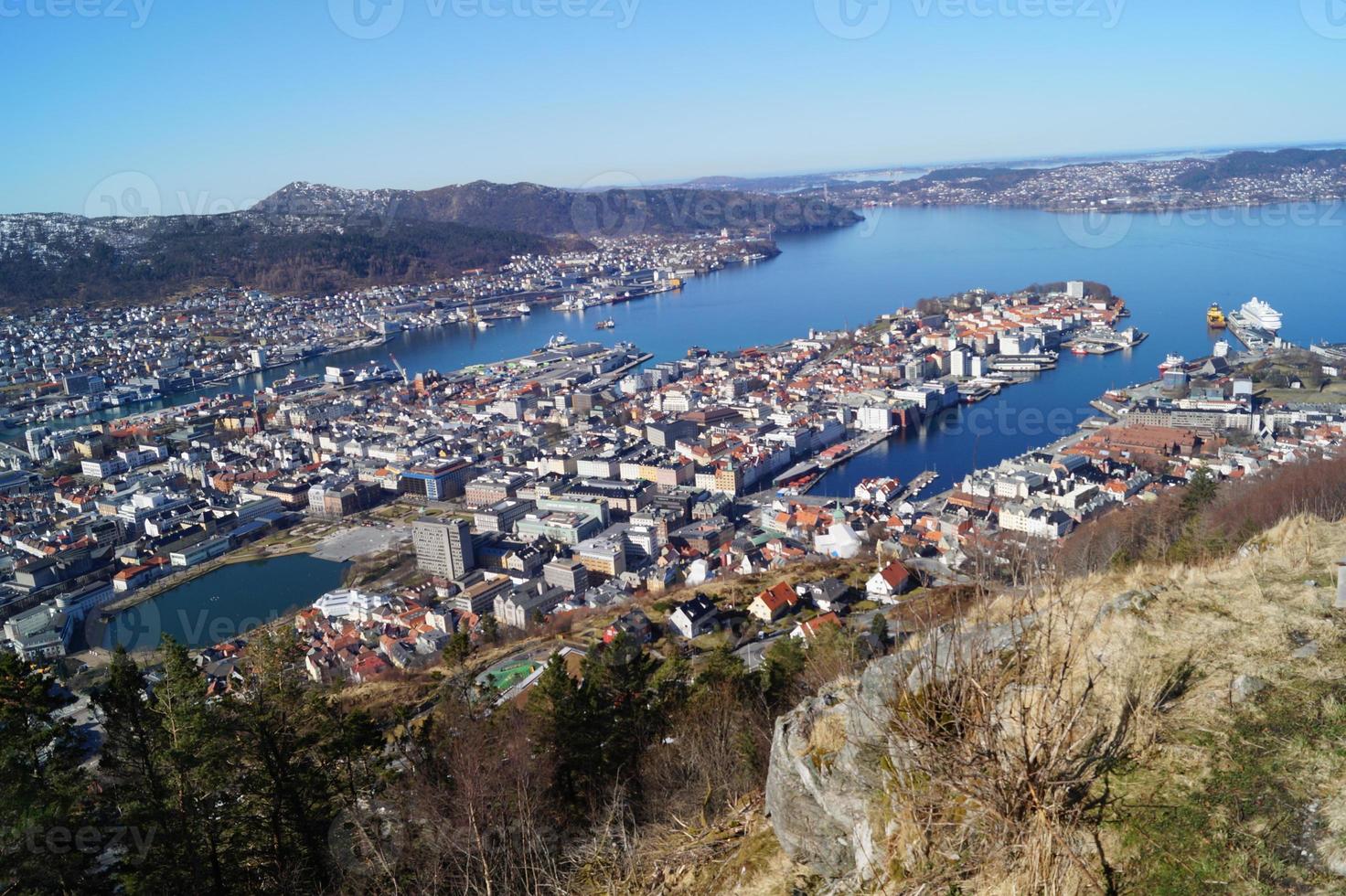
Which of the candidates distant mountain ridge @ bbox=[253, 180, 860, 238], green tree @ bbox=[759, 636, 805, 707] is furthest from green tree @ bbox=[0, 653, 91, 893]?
distant mountain ridge @ bbox=[253, 180, 860, 238]

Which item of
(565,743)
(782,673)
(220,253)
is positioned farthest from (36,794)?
(220,253)

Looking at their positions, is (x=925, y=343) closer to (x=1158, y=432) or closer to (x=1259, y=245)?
(x=1158, y=432)

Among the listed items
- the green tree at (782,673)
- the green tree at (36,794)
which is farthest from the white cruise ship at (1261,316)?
the green tree at (36,794)

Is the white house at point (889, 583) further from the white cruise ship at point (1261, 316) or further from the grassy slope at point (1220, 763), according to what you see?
the white cruise ship at point (1261, 316)

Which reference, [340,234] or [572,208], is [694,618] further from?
[572,208]

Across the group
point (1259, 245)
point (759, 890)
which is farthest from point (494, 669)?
point (1259, 245)
